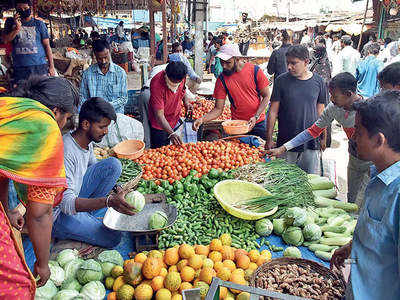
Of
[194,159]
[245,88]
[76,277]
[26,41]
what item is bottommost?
[76,277]

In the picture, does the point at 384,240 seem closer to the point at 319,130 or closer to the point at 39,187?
the point at 39,187

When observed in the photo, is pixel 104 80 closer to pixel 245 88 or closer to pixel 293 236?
pixel 245 88

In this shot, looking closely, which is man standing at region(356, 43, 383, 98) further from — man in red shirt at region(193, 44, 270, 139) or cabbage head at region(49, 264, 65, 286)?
cabbage head at region(49, 264, 65, 286)

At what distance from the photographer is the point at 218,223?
277 centimetres

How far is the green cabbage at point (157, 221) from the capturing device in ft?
8.13

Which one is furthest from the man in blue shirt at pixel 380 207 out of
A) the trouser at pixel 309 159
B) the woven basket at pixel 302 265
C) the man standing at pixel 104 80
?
the man standing at pixel 104 80

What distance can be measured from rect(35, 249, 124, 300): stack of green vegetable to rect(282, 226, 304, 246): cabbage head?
4.43ft

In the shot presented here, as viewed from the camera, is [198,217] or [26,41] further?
[26,41]

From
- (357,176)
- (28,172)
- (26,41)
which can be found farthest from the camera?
(26,41)

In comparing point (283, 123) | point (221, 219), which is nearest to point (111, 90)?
point (283, 123)

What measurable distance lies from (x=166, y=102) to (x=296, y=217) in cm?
264

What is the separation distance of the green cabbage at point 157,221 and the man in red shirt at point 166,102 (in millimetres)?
1621

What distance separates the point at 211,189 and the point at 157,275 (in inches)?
52.0

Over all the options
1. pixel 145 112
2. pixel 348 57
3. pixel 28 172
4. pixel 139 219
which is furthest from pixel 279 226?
pixel 348 57
